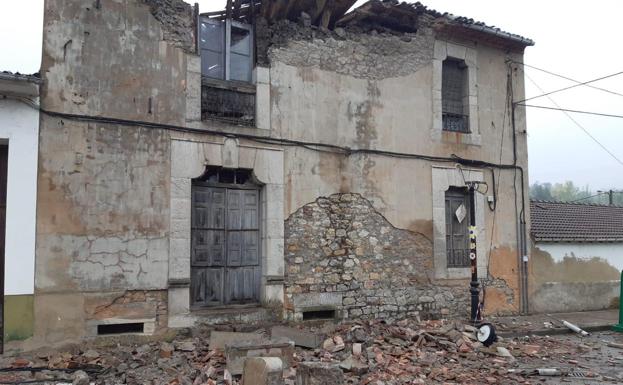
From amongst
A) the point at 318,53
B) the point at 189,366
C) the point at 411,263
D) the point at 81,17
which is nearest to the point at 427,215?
the point at 411,263

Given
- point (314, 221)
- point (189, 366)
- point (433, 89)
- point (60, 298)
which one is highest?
point (433, 89)

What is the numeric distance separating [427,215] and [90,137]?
626 centimetres

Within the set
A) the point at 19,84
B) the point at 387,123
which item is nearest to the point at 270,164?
the point at 387,123

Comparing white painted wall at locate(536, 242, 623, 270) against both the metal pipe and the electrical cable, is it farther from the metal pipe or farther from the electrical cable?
the metal pipe

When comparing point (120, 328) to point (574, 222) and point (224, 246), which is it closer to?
point (224, 246)

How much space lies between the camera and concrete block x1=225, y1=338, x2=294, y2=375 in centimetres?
646

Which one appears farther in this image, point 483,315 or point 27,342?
point 483,315

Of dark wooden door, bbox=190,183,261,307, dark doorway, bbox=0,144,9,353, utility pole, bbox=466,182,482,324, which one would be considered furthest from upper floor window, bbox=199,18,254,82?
utility pole, bbox=466,182,482,324

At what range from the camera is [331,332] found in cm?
870

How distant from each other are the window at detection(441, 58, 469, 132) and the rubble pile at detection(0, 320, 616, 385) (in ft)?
14.1

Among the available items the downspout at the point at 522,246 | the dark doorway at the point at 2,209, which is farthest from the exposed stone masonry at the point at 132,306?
the downspout at the point at 522,246

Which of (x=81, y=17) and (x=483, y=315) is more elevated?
(x=81, y=17)

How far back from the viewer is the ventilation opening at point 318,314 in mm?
8906

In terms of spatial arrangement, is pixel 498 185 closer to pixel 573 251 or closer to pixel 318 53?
pixel 573 251
